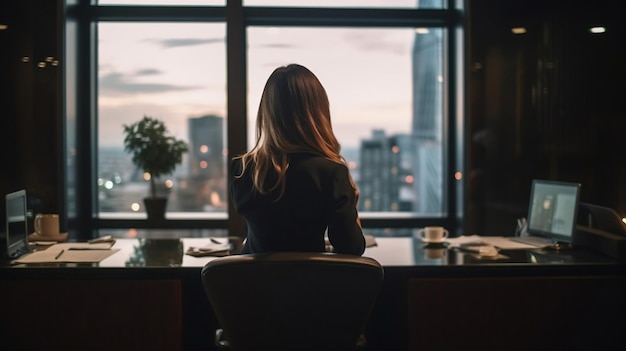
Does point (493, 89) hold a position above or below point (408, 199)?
above

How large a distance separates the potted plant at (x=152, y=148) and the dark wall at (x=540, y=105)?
5.64ft

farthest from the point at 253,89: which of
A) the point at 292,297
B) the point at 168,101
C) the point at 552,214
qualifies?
the point at 292,297

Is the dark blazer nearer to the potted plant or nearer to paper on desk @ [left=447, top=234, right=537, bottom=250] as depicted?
paper on desk @ [left=447, top=234, right=537, bottom=250]

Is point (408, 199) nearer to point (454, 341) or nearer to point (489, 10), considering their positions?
point (489, 10)

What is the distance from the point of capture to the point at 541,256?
270cm

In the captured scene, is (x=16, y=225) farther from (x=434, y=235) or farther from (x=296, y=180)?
(x=434, y=235)

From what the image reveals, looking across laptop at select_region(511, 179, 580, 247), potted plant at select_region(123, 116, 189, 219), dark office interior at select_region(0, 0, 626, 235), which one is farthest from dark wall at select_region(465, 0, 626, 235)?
potted plant at select_region(123, 116, 189, 219)

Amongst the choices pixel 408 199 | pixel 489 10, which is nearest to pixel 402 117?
pixel 408 199

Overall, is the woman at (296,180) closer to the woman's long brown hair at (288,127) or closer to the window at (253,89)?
the woman's long brown hair at (288,127)

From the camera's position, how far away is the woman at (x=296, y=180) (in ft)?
6.26

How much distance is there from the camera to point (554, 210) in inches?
116

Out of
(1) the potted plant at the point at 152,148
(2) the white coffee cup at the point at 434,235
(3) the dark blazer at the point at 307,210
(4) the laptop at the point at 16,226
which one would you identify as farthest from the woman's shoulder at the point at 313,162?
(1) the potted plant at the point at 152,148

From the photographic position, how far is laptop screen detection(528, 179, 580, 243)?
282cm

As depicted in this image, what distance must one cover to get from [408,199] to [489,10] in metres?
1.24
